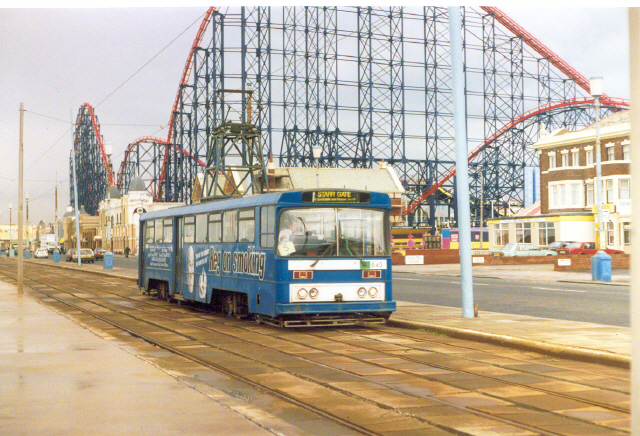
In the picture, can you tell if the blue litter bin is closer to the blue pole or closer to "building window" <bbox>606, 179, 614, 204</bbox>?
the blue pole

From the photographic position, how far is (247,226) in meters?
15.5

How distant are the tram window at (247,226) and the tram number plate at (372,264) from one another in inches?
88.3

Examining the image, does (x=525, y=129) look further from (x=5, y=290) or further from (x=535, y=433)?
(x=535, y=433)

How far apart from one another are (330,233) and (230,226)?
297 centimetres

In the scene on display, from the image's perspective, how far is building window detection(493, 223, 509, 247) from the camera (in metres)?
65.3

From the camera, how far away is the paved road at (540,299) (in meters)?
17.0

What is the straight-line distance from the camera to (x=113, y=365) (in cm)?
1028

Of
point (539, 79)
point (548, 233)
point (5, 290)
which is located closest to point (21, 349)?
point (5, 290)

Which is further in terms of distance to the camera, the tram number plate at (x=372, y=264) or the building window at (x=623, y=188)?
the building window at (x=623, y=188)

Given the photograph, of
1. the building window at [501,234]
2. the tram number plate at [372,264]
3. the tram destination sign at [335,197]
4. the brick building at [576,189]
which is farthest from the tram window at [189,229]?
the building window at [501,234]

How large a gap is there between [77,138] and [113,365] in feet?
411

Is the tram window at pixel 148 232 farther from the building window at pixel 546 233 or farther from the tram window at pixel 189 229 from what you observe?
the building window at pixel 546 233

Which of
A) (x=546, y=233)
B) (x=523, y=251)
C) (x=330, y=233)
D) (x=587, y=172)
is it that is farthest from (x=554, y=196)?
(x=330, y=233)

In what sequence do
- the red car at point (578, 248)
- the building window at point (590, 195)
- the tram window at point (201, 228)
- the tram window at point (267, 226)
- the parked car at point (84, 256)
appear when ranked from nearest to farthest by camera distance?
the tram window at point (267, 226), the tram window at point (201, 228), the red car at point (578, 248), the building window at point (590, 195), the parked car at point (84, 256)
